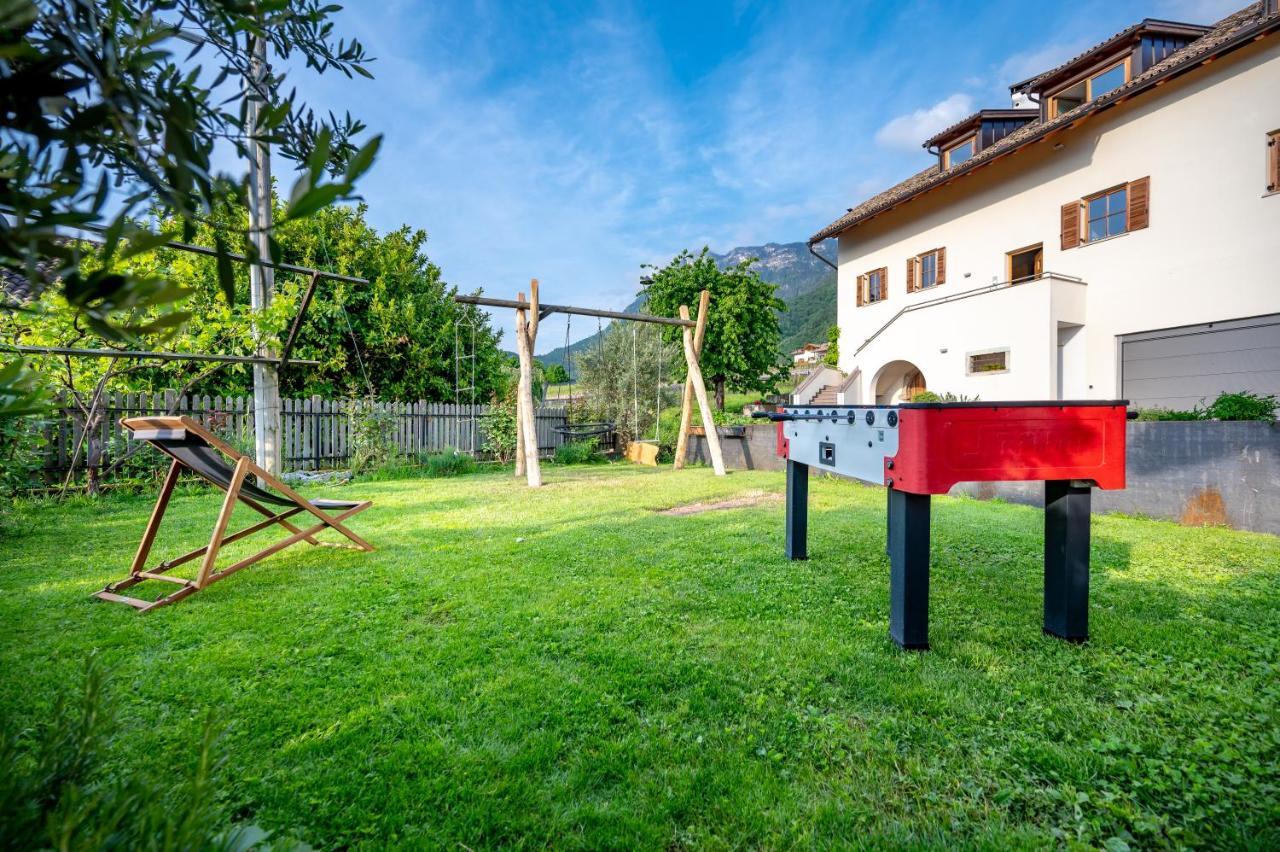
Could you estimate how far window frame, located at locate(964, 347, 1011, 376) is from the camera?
10.7 metres

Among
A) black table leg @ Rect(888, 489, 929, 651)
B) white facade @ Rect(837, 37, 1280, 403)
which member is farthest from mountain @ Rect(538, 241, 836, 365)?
black table leg @ Rect(888, 489, 929, 651)

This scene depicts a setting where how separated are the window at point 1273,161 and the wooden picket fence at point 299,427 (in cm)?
1307

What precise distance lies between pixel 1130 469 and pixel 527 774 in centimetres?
785

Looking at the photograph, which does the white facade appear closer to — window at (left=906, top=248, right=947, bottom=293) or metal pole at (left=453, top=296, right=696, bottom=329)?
window at (left=906, top=248, right=947, bottom=293)

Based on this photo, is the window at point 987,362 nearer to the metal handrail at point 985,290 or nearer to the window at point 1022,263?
the metal handrail at point 985,290

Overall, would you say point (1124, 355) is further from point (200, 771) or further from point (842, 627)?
point (200, 771)

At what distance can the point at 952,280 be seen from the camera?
1325cm

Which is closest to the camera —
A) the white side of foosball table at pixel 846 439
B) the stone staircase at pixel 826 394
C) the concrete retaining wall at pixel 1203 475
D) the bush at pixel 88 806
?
the bush at pixel 88 806

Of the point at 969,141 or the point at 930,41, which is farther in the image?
the point at 969,141

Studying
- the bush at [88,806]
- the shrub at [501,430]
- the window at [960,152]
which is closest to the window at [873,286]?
the window at [960,152]

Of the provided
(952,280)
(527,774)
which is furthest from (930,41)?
(527,774)

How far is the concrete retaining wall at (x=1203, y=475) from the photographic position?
5.57 meters

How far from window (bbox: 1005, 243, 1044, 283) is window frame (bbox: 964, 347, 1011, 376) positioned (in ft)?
6.73

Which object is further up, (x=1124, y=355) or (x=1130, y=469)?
(x=1124, y=355)
